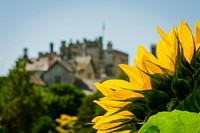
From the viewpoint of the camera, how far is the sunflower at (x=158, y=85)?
3.01 ft

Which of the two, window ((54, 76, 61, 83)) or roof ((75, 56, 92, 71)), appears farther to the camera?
roof ((75, 56, 92, 71))

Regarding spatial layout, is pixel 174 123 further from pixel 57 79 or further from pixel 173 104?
pixel 57 79

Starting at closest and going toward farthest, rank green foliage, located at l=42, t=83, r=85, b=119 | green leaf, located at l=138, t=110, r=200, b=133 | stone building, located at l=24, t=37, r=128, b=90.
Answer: green leaf, located at l=138, t=110, r=200, b=133 < green foliage, located at l=42, t=83, r=85, b=119 < stone building, located at l=24, t=37, r=128, b=90

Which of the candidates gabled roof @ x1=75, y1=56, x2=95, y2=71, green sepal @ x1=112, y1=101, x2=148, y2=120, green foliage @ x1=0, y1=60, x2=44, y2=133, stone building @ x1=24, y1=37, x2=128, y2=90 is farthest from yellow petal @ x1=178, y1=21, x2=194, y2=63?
gabled roof @ x1=75, y1=56, x2=95, y2=71

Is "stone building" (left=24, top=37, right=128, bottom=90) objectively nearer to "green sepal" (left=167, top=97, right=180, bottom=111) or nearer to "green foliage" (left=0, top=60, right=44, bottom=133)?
"green foliage" (left=0, top=60, right=44, bottom=133)

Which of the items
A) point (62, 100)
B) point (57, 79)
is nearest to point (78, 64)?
point (57, 79)

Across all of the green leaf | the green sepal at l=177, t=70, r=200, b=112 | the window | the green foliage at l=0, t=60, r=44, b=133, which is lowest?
the green leaf

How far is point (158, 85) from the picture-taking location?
0.95m

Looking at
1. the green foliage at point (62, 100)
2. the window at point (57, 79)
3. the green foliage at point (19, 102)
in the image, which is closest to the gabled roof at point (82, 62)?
the window at point (57, 79)

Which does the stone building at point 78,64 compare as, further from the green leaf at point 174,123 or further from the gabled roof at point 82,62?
the green leaf at point 174,123

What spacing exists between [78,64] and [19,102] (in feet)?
132

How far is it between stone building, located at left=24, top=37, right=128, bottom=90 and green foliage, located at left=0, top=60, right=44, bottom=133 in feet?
91.1

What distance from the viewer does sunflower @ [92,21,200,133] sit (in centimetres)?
92

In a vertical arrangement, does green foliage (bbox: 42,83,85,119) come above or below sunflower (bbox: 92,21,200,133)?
above
